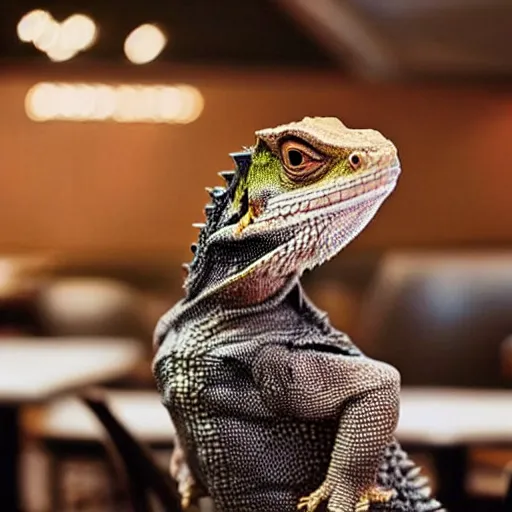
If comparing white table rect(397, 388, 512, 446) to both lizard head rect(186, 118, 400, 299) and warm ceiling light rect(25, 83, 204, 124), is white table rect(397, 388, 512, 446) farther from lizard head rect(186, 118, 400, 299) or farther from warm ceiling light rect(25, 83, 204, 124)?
warm ceiling light rect(25, 83, 204, 124)

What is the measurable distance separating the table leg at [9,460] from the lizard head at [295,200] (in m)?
2.07

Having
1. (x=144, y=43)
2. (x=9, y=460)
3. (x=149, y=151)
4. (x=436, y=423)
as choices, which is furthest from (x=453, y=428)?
(x=149, y=151)

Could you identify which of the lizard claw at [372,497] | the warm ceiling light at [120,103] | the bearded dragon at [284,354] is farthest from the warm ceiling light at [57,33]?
the lizard claw at [372,497]

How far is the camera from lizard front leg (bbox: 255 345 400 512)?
2.15 ft

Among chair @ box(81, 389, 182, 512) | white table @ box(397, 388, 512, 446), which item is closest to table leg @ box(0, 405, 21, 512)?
white table @ box(397, 388, 512, 446)

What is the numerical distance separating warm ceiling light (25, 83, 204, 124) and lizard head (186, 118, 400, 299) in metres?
3.29

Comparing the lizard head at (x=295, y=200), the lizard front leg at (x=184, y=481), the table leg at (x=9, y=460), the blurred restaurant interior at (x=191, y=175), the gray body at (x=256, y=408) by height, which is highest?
the blurred restaurant interior at (x=191, y=175)

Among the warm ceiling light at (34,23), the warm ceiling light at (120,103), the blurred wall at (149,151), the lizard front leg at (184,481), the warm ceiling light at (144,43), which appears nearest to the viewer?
the lizard front leg at (184,481)

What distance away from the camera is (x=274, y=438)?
2.28ft

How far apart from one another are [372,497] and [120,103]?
3444 mm

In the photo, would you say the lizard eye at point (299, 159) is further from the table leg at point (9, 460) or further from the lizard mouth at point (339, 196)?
the table leg at point (9, 460)

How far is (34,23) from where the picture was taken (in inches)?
89.7

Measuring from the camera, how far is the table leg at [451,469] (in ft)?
5.23

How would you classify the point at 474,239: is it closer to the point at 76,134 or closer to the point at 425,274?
the point at 425,274
